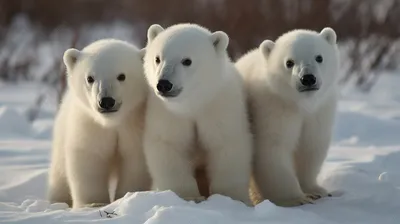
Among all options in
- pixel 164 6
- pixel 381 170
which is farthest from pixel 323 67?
pixel 164 6

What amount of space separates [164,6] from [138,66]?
12411 mm

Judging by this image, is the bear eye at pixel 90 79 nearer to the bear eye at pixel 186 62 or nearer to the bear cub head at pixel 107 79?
the bear cub head at pixel 107 79

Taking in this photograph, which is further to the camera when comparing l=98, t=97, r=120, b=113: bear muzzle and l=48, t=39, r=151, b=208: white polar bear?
l=48, t=39, r=151, b=208: white polar bear

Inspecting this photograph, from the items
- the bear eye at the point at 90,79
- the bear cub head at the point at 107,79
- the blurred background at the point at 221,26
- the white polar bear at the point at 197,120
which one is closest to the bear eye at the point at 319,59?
the white polar bear at the point at 197,120

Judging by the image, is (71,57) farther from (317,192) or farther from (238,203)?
(317,192)

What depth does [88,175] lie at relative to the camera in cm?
416

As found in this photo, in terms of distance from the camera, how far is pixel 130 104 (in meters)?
3.97

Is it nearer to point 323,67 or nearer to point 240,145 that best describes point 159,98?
point 240,145

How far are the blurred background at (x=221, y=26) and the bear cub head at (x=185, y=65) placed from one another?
17.7ft

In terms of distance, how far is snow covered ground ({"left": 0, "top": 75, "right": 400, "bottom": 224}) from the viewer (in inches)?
134

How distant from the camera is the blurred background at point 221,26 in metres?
11.7

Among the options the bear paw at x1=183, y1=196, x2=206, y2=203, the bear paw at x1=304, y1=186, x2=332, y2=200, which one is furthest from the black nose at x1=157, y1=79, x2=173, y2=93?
the bear paw at x1=304, y1=186, x2=332, y2=200

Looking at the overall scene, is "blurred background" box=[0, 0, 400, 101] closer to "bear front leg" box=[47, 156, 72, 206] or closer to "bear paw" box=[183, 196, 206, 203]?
"bear front leg" box=[47, 156, 72, 206]

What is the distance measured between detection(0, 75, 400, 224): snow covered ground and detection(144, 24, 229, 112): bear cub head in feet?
1.68
